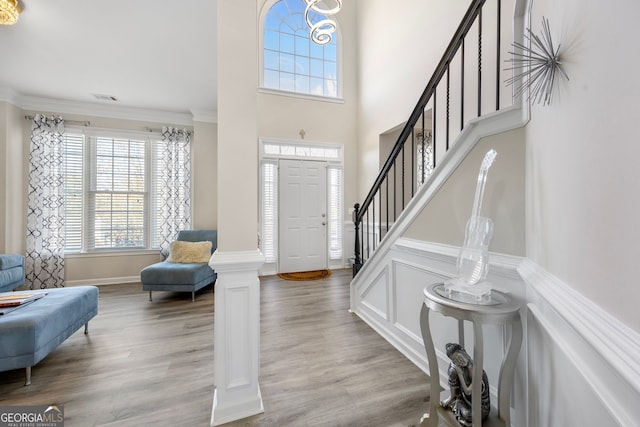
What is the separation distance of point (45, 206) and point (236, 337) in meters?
4.56

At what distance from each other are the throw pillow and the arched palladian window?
3151 millimetres

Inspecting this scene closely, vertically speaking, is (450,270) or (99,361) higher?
(450,270)

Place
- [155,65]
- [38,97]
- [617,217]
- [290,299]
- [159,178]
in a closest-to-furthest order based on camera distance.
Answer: [617,217] → [155,65] → [290,299] → [38,97] → [159,178]

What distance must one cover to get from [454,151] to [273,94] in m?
4.10

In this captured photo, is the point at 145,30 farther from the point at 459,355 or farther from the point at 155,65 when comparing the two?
the point at 459,355

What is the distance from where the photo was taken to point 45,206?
13.3 ft

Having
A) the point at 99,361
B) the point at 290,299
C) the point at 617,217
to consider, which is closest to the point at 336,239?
the point at 290,299

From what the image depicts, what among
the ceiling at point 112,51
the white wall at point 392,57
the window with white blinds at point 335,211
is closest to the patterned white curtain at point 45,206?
the ceiling at point 112,51

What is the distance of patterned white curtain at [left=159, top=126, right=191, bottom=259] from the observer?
4590mm

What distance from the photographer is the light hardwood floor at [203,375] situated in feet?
5.18

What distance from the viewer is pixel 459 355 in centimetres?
136

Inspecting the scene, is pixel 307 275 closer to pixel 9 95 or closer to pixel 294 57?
pixel 294 57

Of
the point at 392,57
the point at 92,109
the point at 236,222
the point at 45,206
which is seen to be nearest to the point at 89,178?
the point at 45,206

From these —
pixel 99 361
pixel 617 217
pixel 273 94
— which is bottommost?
pixel 99 361
